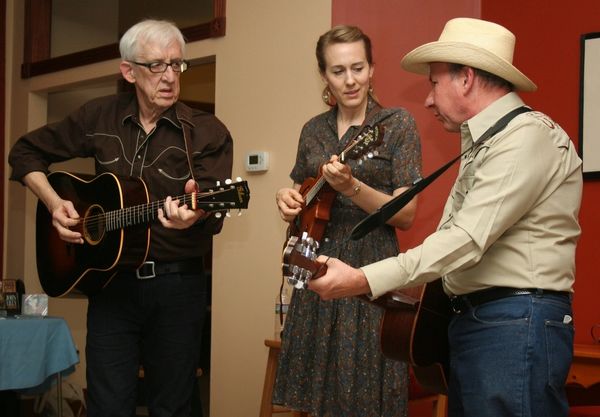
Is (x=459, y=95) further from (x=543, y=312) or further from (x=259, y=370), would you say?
(x=259, y=370)

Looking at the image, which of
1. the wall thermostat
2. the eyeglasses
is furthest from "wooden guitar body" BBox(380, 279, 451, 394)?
the wall thermostat

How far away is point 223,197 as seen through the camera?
2367mm

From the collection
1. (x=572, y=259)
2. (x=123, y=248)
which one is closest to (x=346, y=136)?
(x=123, y=248)

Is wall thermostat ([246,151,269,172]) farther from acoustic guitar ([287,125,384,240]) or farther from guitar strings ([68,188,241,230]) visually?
guitar strings ([68,188,241,230])

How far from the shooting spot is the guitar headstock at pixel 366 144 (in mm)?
2496

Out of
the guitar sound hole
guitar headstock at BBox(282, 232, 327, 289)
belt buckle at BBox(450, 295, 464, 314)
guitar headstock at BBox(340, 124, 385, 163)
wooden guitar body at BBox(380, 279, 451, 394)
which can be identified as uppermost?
guitar headstock at BBox(340, 124, 385, 163)

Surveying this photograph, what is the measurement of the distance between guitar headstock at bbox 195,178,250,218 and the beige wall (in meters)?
1.63

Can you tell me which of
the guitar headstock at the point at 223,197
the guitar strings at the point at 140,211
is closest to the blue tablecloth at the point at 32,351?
the guitar strings at the point at 140,211

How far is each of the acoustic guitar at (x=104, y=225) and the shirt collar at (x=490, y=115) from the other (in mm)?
736

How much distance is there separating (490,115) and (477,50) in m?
0.17

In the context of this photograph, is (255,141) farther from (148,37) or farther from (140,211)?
(140,211)

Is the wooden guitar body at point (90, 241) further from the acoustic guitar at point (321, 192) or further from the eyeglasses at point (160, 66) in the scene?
the acoustic guitar at point (321, 192)

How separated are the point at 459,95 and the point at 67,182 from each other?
1572mm

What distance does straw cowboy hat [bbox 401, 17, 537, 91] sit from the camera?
1958 millimetres
